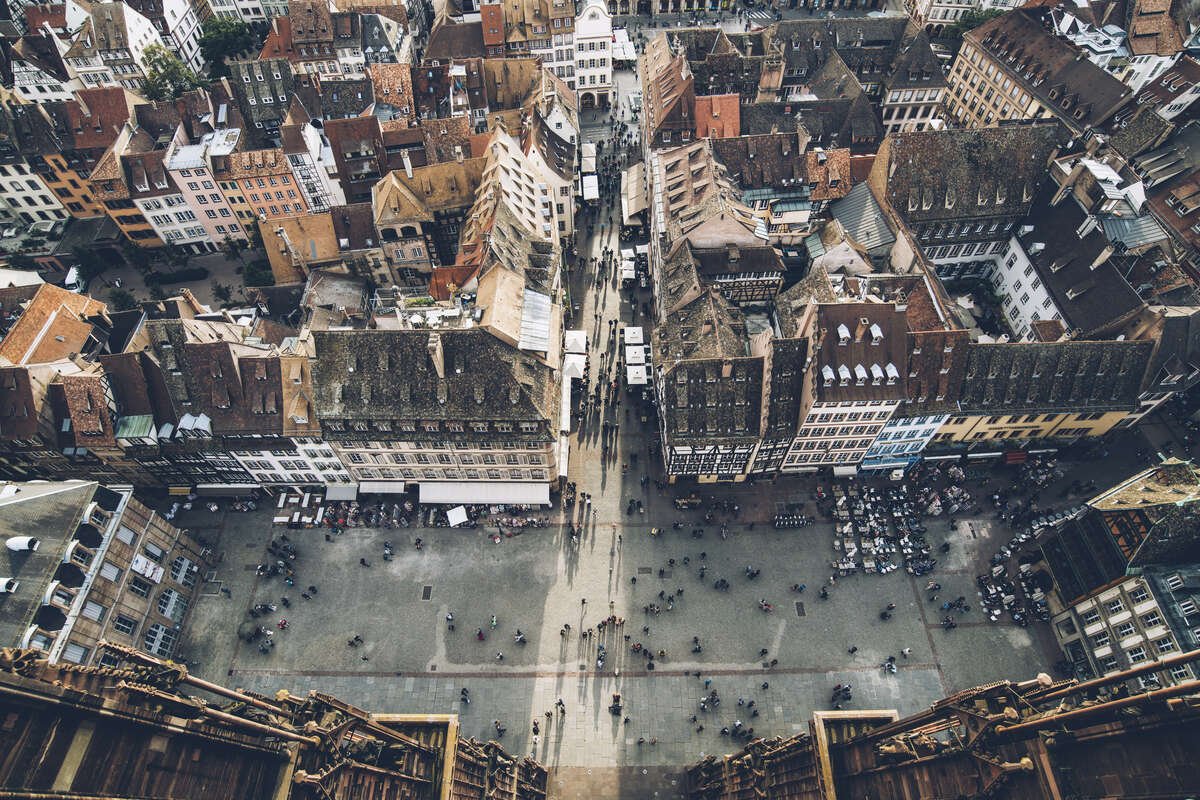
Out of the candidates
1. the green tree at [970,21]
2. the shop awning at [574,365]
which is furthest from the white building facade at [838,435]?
the green tree at [970,21]

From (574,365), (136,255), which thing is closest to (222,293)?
(136,255)

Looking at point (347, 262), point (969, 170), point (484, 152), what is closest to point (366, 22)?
point (484, 152)

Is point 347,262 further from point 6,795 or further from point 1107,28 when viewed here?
point 1107,28

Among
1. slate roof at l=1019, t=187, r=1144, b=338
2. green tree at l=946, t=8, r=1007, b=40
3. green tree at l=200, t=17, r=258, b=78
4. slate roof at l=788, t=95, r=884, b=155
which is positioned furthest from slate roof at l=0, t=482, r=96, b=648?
green tree at l=946, t=8, r=1007, b=40

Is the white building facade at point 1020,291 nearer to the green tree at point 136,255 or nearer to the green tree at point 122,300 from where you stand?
the green tree at point 122,300

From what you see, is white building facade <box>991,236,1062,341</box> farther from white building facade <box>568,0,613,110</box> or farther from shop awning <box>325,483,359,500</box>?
shop awning <box>325,483,359,500</box>

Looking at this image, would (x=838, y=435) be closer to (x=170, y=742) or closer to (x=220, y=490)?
(x=170, y=742)
